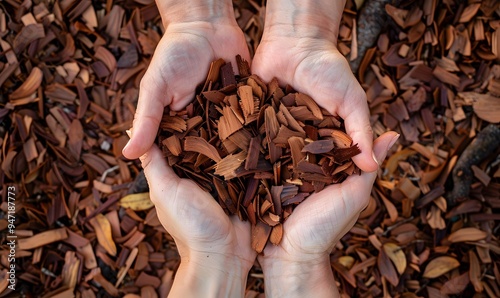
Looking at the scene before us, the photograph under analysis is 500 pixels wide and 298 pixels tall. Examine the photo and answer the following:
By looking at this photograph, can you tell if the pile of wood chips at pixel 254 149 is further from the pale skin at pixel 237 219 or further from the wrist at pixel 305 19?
the wrist at pixel 305 19

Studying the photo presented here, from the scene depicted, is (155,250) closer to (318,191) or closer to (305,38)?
(318,191)

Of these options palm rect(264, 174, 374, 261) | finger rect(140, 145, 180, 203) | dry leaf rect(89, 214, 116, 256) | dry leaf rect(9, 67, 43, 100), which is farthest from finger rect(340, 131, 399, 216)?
dry leaf rect(9, 67, 43, 100)

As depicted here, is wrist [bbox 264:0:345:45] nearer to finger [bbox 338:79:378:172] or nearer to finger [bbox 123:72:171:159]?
finger [bbox 338:79:378:172]

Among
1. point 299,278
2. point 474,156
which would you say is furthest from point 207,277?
point 474,156

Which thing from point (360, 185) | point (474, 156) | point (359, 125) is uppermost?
point (359, 125)

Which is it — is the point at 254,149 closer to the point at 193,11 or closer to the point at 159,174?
the point at 159,174

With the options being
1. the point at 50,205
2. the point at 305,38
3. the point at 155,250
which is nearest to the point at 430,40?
the point at 305,38
